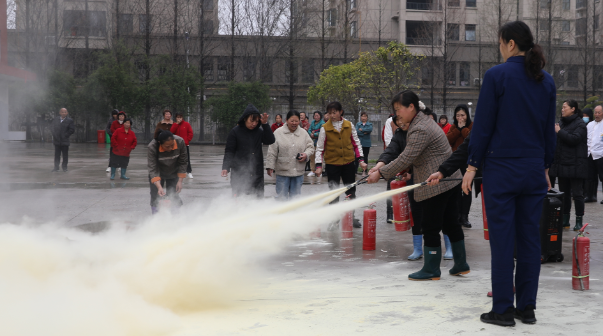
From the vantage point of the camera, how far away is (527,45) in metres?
4.30

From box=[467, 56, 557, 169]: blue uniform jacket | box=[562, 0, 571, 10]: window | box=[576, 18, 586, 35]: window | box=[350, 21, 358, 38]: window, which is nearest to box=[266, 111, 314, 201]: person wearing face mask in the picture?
box=[467, 56, 557, 169]: blue uniform jacket

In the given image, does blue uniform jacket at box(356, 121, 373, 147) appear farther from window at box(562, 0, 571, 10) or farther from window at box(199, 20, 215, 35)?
window at box(562, 0, 571, 10)

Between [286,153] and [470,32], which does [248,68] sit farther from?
[286,153]

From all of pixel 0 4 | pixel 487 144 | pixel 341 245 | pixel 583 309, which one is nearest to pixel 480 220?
pixel 341 245

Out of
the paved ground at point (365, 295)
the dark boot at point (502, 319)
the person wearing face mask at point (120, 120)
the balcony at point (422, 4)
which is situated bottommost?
the paved ground at point (365, 295)

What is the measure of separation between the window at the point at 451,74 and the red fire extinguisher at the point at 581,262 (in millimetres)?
45377

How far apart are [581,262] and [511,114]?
1.92m

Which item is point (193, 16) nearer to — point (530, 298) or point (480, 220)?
point (480, 220)

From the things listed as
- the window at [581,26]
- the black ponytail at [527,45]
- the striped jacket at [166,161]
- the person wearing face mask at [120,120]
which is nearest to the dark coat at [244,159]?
the striped jacket at [166,161]

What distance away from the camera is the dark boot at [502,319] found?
13.9 feet

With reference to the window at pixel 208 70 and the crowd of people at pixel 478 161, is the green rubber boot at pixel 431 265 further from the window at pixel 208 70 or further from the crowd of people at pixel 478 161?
the window at pixel 208 70

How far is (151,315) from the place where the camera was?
409 centimetres

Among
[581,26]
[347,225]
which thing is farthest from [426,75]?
[347,225]

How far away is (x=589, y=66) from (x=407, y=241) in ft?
158
